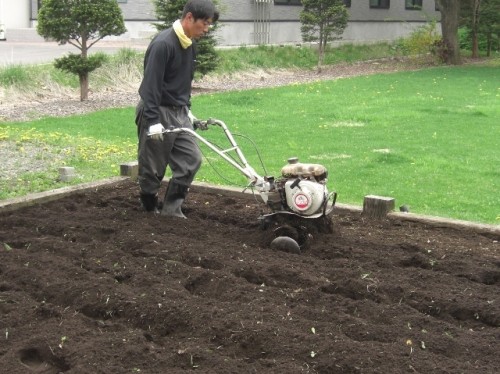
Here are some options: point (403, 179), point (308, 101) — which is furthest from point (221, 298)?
point (308, 101)

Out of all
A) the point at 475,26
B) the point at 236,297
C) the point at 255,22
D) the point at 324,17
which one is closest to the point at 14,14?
the point at 255,22

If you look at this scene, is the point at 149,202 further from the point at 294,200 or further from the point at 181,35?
the point at 294,200

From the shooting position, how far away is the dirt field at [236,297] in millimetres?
4668

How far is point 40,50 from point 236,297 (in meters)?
23.3

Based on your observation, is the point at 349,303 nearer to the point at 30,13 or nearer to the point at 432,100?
the point at 432,100

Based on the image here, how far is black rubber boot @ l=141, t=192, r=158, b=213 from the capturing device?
26.1 ft

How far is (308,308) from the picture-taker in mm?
5383

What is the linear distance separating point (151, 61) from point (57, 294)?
2.49m

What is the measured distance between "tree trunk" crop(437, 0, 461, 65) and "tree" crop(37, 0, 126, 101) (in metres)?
13.8

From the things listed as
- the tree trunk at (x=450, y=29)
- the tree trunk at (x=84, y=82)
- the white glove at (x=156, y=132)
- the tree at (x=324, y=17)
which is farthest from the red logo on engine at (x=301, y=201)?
the tree trunk at (x=450, y=29)

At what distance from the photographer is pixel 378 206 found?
7.85 metres

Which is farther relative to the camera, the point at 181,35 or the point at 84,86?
the point at 84,86

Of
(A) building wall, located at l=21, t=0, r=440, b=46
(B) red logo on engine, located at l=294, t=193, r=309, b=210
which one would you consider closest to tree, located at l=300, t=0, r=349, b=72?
(A) building wall, located at l=21, t=0, r=440, b=46

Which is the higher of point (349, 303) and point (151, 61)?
point (151, 61)
